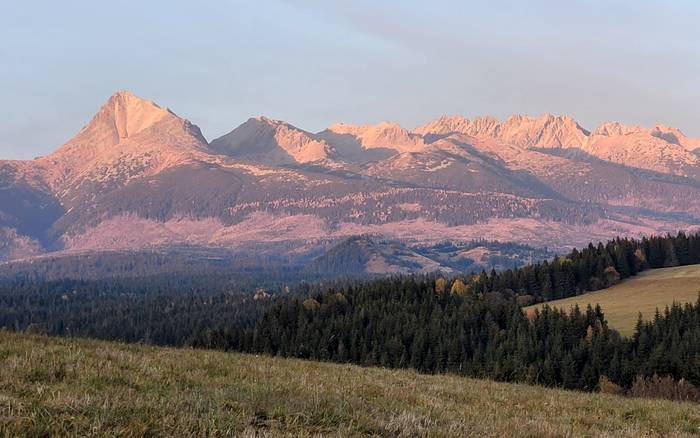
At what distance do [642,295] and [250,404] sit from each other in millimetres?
160900

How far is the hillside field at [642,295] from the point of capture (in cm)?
13262

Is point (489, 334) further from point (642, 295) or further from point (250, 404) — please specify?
point (250, 404)

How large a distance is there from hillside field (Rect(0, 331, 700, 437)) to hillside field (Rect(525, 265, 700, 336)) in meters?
111

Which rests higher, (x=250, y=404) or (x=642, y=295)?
(x=250, y=404)

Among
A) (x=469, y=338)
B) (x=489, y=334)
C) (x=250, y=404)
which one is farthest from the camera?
(x=469, y=338)

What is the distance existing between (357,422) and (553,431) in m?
4.62

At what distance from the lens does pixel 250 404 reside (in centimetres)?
1227

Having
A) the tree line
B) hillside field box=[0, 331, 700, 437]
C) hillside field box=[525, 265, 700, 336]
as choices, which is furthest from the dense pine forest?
hillside field box=[0, 331, 700, 437]

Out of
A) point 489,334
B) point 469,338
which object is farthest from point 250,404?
point 489,334

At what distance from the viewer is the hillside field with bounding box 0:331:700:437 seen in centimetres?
1016

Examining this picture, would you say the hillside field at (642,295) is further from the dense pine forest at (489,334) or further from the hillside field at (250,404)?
the hillside field at (250,404)

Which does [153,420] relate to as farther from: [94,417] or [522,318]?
[522,318]

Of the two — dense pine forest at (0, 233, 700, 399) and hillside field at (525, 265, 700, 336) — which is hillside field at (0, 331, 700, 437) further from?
hillside field at (525, 265, 700, 336)

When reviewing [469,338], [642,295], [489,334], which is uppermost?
[642,295]
